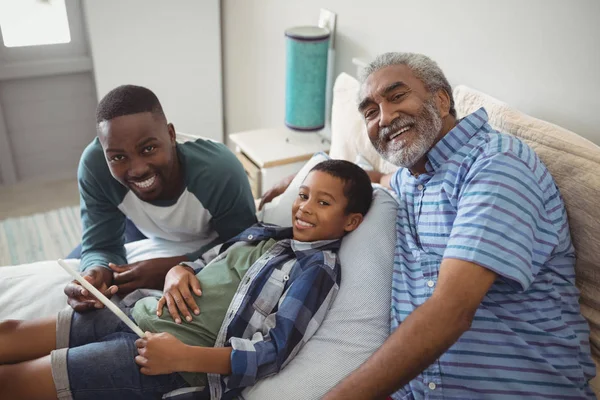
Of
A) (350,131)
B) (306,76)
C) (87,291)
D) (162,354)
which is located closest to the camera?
(162,354)

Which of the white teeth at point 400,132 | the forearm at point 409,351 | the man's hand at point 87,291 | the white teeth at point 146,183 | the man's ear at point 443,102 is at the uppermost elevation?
the man's ear at point 443,102

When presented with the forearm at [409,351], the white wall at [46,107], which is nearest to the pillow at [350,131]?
the forearm at [409,351]

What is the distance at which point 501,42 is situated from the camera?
1576mm

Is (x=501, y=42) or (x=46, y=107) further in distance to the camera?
(x=46, y=107)

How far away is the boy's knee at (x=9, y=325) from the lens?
4.28 ft

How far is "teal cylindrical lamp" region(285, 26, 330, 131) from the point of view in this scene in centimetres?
218

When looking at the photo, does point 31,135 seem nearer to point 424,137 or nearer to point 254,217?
point 254,217

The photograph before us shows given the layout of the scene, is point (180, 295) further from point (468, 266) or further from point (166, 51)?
point (166, 51)

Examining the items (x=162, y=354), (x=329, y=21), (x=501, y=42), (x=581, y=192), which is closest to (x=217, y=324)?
(x=162, y=354)

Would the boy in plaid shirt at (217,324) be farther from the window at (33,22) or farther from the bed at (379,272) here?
the window at (33,22)

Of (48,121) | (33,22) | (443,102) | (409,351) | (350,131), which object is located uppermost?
(443,102)

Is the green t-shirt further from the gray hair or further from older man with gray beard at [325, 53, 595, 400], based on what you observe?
the gray hair

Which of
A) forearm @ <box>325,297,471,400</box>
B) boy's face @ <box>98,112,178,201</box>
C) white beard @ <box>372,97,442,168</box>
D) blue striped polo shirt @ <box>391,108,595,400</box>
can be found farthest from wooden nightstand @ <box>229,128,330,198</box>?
forearm @ <box>325,297,471,400</box>

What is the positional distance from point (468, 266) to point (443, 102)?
1.56 feet
